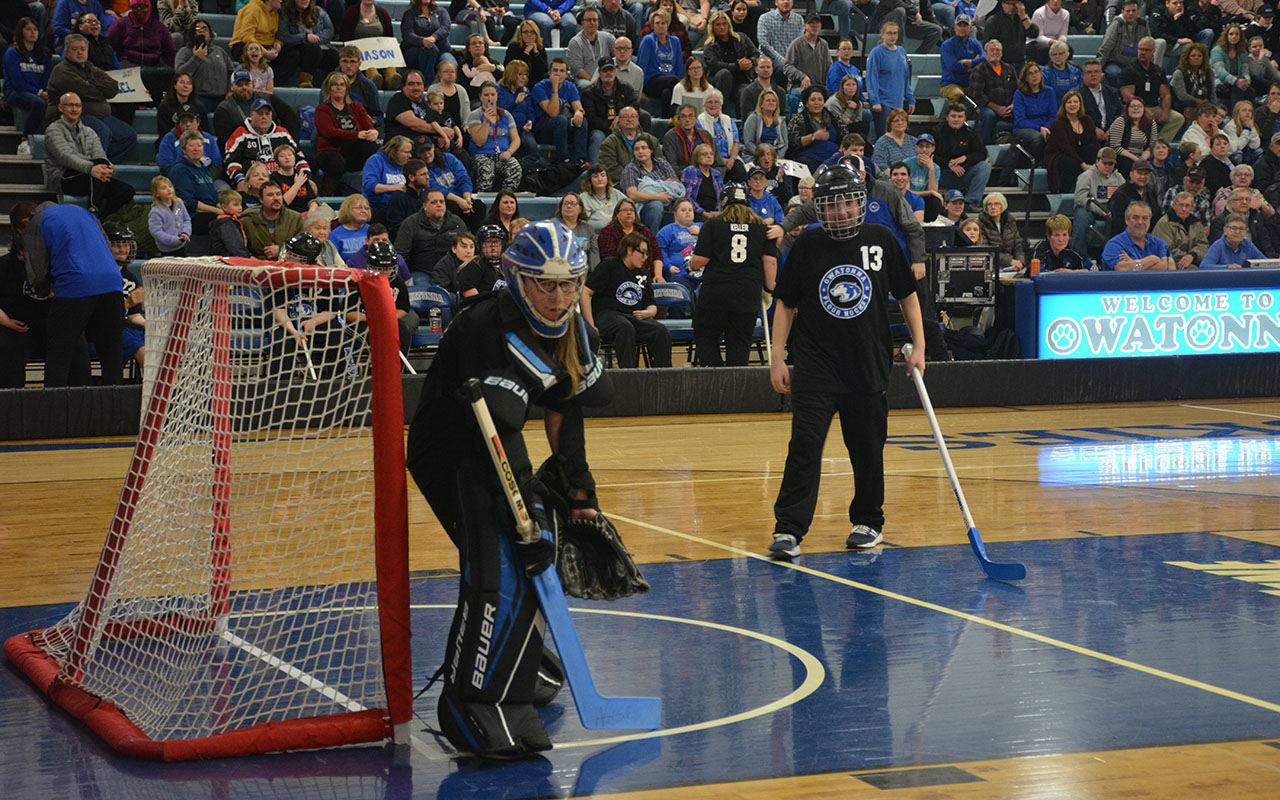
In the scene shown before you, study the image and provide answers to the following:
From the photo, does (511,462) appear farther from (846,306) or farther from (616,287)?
(616,287)

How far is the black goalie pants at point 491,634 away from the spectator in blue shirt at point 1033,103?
16524 mm

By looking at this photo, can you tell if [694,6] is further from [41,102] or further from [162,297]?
[162,297]

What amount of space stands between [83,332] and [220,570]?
773cm

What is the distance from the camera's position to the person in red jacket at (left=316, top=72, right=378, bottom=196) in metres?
16.1

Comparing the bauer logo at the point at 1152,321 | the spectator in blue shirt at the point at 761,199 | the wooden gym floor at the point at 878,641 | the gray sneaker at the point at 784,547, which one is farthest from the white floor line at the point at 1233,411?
the gray sneaker at the point at 784,547

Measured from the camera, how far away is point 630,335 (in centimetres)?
1457

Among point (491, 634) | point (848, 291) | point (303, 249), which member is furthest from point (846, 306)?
point (303, 249)

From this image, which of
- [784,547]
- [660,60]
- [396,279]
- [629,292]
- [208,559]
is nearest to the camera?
[208,559]

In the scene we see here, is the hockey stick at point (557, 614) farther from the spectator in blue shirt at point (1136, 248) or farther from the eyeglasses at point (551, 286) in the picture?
the spectator in blue shirt at point (1136, 248)

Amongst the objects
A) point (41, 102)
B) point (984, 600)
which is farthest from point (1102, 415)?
point (41, 102)

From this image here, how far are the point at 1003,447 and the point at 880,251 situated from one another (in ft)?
14.7

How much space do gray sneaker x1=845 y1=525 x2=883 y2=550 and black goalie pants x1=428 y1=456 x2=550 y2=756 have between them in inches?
139

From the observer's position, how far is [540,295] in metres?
4.91

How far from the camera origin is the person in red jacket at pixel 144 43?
16500 millimetres
